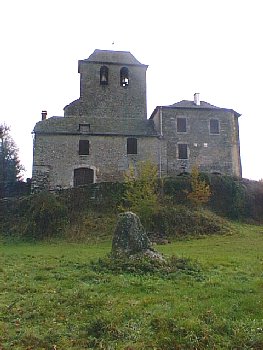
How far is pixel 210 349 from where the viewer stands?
6.02m

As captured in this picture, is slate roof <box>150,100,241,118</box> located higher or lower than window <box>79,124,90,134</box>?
higher

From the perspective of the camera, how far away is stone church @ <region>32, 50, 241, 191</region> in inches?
1265

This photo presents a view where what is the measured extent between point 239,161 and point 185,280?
89.3 ft

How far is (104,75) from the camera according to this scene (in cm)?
3762

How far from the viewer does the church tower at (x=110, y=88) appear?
36375 millimetres

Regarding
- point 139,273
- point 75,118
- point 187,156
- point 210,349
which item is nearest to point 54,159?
point 75,118

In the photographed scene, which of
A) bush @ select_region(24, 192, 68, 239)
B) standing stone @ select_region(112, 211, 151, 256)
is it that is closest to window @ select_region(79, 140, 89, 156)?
bush @ select_region(24, 192, 68, 239)

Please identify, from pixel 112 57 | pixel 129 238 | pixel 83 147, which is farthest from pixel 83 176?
pixel 129 238

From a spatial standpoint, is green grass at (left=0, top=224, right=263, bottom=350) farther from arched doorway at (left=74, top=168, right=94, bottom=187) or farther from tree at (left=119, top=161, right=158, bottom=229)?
arched doorway at (left=74, top=168, right=94, bottom=187)

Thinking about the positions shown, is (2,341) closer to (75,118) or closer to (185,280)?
(185,280)

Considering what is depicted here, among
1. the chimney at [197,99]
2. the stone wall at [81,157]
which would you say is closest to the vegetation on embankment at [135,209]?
the stone wall at [81,157]

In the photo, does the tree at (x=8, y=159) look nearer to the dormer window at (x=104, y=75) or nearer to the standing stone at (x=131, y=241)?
the dormer window at (x=104, y=75)

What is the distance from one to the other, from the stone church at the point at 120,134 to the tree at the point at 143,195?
6.94 meters

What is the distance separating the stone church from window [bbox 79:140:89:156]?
0.25 feet
